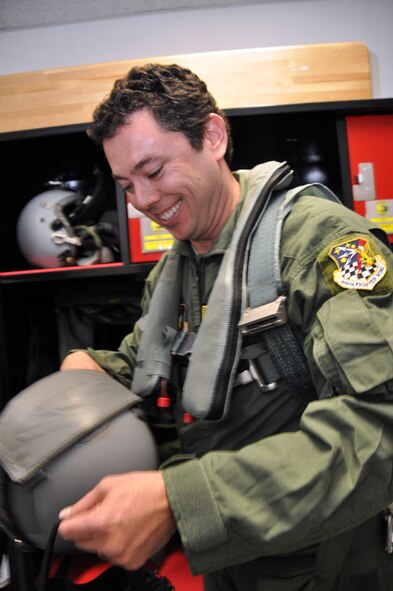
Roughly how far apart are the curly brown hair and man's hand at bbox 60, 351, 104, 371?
21.1 inches

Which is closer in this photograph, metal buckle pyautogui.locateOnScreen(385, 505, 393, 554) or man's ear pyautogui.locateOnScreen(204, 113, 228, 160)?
metal buckle pyautogui.locateOnScreen(385, 505, 393, 554)

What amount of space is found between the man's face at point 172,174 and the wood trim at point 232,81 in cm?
99

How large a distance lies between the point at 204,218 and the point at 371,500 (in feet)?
2.05

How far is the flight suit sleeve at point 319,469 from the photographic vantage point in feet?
1.68

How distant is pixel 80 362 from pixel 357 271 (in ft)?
2.42

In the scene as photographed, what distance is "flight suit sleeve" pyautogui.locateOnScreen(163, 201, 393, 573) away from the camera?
0.51m

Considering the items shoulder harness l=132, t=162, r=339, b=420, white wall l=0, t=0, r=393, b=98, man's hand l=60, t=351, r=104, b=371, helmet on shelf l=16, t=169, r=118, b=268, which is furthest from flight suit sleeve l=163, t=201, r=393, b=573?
white wall l=0, t=0, r=393, b=98

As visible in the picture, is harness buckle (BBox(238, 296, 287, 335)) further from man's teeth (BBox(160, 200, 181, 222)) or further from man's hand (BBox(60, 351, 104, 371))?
man's hand (BBox(60, 351, 104, 371))

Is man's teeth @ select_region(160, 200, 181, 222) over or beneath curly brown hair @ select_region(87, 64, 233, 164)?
beneath

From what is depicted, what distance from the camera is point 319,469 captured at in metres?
0.51

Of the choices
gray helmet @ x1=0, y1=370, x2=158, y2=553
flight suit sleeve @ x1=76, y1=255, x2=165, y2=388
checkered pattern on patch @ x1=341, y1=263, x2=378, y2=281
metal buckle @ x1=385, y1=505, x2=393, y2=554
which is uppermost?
checkered pattern on patch @ x1=341, y1=263, x2=378, y2=281

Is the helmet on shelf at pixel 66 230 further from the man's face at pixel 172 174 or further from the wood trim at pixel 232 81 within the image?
the man's face at pixel 172 174

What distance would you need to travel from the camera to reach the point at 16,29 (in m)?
2.33

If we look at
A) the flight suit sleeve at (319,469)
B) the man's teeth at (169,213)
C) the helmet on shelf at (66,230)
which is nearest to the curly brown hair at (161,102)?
the man's teeth at (169,213)
